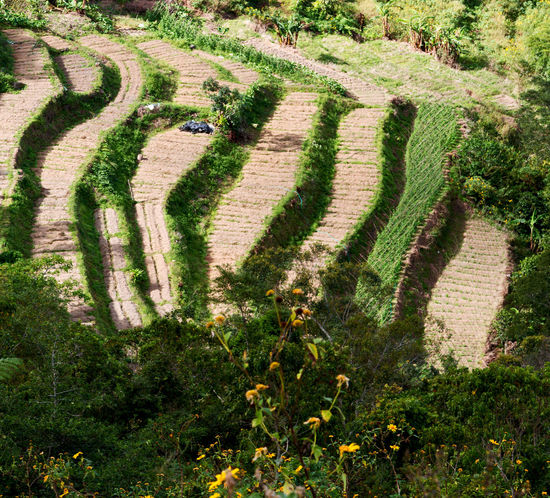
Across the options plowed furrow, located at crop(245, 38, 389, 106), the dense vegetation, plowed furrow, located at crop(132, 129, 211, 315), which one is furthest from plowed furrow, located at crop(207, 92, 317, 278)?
plowed furrow, located at crop(245, 38, 389, 106)

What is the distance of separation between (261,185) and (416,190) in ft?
20.1

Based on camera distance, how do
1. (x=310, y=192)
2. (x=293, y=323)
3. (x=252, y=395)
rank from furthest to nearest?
(x=310, y=192)
(x=293, y=323)
(x=252, y=395)

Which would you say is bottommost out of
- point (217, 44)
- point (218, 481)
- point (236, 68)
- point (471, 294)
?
point (471, 294)

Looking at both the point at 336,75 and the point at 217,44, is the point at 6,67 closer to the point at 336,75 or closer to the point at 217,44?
the point at 217,44

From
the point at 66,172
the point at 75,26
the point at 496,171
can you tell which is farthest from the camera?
the point at 75,26

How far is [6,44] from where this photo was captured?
30.8 m

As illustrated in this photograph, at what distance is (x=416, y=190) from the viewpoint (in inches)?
1022

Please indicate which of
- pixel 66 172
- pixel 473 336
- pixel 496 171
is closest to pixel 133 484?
pixel 473 336

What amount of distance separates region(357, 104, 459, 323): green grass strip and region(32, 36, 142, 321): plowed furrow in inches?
345

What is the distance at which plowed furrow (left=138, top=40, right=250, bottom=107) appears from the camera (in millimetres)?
29844

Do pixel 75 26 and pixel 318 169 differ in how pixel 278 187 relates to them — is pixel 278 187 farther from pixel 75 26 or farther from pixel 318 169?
pixel 75 26

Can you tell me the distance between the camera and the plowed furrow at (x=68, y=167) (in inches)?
762

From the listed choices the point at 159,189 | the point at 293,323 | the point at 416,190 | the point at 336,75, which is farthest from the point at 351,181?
the point at 293,323

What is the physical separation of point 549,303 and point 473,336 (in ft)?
8.00
